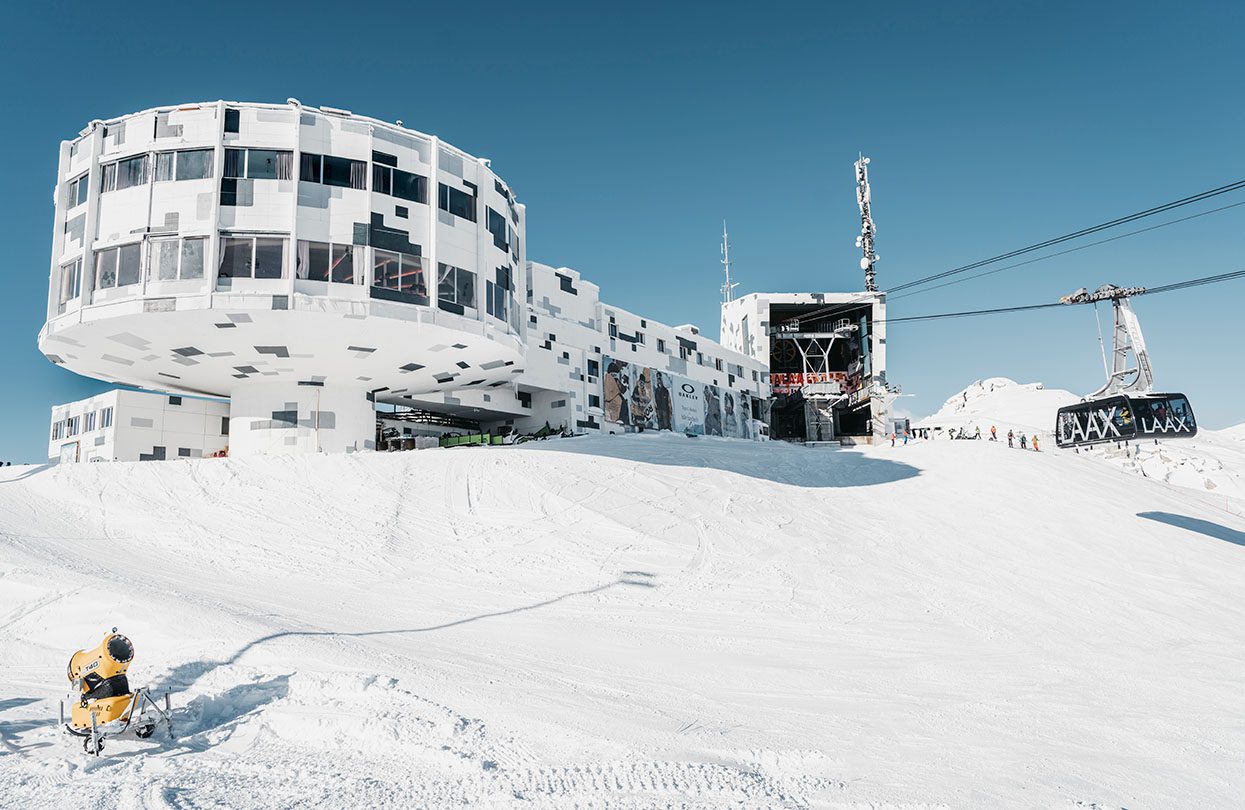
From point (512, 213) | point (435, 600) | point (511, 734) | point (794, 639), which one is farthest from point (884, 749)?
point (512, 213)

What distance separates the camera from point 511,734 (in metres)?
8.76

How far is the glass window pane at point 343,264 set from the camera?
25.3 meters

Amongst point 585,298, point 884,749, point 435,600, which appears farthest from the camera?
point 585,298

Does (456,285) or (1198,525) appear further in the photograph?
(1198,525)

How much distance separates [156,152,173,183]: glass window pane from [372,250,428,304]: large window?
22.3 ft

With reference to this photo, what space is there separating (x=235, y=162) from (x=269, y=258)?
3.46m

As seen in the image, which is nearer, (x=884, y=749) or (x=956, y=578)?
(x=884, y=749)

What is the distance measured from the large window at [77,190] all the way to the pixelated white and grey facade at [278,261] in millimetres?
75

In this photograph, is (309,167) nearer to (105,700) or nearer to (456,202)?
(456,202)

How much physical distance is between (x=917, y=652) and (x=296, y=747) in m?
11.4

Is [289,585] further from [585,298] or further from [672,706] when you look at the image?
[585,298]

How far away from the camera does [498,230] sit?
30438 mm

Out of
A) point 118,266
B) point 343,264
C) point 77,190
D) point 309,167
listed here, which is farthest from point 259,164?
point 77,190

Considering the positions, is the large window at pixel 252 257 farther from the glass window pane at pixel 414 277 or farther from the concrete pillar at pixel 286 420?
the concrete pillar at pixel 286 420
